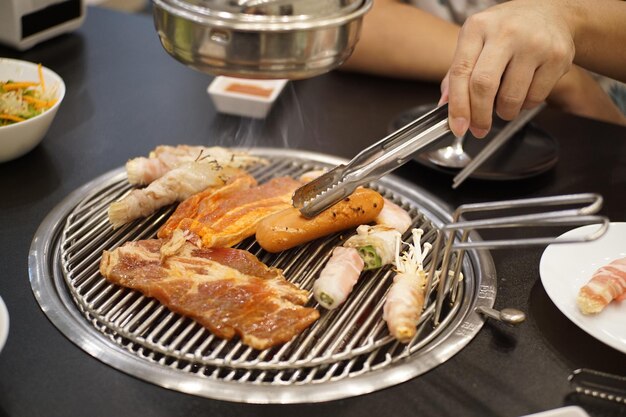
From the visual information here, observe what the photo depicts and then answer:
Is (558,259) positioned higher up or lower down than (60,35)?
higher up

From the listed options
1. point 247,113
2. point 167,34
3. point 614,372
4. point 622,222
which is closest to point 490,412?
point 614,372

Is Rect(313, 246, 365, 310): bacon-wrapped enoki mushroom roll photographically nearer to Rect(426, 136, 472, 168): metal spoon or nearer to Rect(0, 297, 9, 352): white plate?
Rect(426, 136, 472, 168): metal spoon

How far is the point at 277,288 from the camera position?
1.82 meters

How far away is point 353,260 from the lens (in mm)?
1876

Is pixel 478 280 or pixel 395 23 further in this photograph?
pixel 395 23

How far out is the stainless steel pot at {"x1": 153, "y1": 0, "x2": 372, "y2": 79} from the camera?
4.35 feet

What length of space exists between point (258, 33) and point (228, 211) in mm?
854

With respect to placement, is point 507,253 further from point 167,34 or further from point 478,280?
point 167,34

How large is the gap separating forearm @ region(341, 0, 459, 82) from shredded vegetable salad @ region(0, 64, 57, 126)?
1.25 meters

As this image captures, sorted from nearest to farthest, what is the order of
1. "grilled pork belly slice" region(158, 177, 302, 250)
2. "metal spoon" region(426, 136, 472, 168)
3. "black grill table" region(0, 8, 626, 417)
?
"black grill table" region(0, 8, 626, 417)
"grilled pork belly slice" region(158, 177, 302, 250)
"metal spoon" region(426, 136, 472, 168)

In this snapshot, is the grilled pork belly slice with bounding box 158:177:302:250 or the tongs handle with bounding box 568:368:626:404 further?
the grilled pork belly slice with bounding box 158:177:302:250

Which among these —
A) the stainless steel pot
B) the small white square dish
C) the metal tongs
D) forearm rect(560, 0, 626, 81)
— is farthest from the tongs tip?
forearm rect(560, 0, 626, 81)

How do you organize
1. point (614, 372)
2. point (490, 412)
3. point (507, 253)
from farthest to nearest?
point (507, 253) < point (614, 372) < point (490, 412)

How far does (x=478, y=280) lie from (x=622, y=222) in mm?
547
